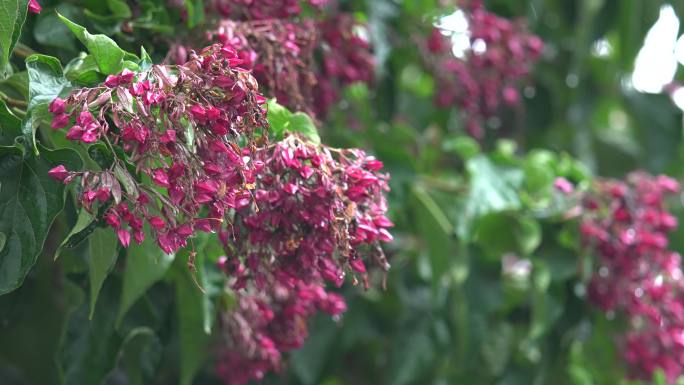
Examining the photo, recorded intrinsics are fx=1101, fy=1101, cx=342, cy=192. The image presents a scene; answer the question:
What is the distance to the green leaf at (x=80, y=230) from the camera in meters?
1.07

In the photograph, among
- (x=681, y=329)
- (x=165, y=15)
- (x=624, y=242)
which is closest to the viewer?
(x=165, y=15)

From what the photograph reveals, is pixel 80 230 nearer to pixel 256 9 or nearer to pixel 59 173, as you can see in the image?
pixel 59 173

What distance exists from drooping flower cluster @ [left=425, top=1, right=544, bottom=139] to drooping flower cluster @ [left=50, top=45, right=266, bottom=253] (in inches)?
36.7

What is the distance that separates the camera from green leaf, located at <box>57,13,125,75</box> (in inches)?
44.8

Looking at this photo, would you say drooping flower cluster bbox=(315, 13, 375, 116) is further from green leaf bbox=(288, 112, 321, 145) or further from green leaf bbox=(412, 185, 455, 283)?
green leaf bbox=(288, 112, 321, 145)

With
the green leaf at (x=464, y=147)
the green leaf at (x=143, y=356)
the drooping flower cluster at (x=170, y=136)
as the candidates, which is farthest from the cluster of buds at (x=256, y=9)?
the green leaf at (x=464, y=147)

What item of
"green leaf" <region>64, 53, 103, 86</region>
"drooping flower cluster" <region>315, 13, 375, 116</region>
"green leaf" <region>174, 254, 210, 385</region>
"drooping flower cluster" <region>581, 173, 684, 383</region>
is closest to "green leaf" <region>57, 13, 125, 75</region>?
"green leaf" <region>64, 53, 103, 86</region>

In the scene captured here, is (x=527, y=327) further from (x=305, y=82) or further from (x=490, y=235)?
(x=305, y=82)

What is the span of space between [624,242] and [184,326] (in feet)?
2.30

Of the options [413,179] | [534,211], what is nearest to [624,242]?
[534,211]

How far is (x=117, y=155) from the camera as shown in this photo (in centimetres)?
111

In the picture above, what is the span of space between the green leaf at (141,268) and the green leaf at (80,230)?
0.18 metres

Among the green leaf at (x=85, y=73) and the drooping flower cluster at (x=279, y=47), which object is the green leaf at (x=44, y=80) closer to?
the green leaf at (x=85, y=73)

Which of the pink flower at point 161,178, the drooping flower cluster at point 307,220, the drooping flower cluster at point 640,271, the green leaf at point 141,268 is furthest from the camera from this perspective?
the drooping flower cluster at point 640,271
